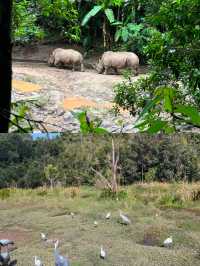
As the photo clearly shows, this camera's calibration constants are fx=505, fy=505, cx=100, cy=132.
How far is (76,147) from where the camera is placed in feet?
3.09

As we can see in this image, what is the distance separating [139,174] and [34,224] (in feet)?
0.76

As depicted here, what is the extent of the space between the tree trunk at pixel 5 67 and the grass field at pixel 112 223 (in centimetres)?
60

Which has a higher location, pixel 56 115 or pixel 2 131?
pixel 2 131

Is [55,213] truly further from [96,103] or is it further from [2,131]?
[96,103]

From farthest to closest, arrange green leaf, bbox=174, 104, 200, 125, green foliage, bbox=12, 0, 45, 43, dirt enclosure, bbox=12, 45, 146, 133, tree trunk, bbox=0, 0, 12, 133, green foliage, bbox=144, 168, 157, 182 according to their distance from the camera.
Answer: dirt enclosure, bbox=12, 45, 146, 133 → green foliage, bbox=144, 168, 157, 182 → green foliage, bbox=12, 0, 45, 43 → tree trunk, bbox=0, 0, 12, 133 → green leaf, bbox=174, 104, 200, 125

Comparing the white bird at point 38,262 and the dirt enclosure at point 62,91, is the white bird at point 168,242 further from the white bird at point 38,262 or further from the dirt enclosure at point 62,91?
the dirt enclosure at point 62,91

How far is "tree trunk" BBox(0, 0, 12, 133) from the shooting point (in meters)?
0.36

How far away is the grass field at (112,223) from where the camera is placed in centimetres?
98

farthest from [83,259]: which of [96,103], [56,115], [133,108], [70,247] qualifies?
[96,103]

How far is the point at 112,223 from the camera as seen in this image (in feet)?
3.35

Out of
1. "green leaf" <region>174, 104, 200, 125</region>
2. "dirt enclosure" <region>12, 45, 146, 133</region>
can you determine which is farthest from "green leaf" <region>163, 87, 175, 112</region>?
"dirt enclosure" <region>12, 45, 146, 133</region>

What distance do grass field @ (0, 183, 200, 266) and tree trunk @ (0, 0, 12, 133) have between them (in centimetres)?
60

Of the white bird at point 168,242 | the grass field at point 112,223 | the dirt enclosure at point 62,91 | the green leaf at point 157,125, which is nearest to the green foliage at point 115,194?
the grass field at point 112,223

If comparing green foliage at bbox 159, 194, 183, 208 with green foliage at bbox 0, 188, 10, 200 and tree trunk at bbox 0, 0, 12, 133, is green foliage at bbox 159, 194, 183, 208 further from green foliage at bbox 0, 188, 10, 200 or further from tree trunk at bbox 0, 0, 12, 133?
tree trunk at bbox 0, 0, 12, 133
